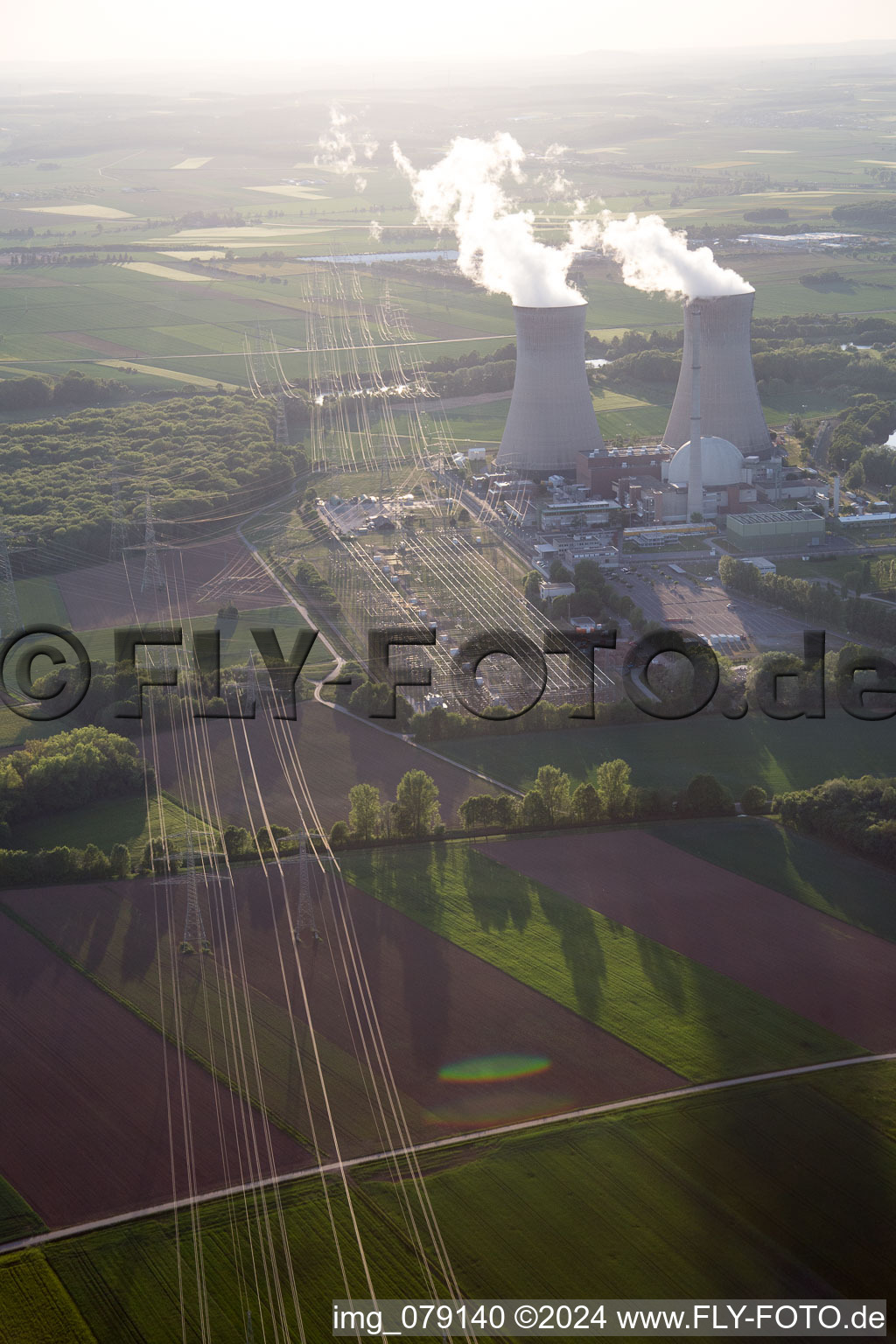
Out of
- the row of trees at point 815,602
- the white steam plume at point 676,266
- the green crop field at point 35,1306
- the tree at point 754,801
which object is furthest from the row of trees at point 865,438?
the green crop field at point 35,1306

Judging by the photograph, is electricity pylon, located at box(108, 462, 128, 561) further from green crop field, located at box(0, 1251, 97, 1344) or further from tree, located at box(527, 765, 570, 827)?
green crop field, located at box(0, 1251, 97, 1344)

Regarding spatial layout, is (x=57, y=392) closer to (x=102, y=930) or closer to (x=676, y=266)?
(x=676, y=266)

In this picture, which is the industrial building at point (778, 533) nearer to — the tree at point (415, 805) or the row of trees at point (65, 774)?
the tree at point (415, 805)

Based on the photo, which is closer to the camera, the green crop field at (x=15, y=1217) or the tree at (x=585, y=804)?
the green crop field at (x=15, y=1217)

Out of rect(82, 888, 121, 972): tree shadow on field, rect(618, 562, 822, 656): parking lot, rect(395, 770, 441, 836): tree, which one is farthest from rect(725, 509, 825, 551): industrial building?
rect(82, 888, 121, 972): tree shadow on field

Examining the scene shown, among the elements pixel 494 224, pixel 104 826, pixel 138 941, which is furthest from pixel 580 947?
pixel 494 224

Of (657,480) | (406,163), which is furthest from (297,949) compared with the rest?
(406,163)

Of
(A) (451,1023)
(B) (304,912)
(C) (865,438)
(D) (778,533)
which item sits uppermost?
(C) (865,438)
